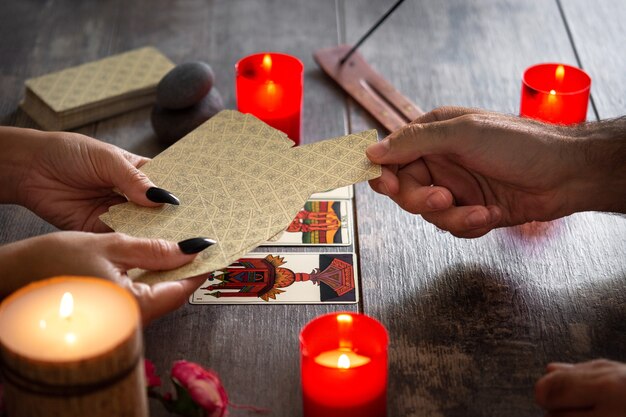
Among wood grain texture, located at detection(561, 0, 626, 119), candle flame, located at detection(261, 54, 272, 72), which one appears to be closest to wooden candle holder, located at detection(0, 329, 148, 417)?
candle flame, located at detection(261, 54, 272, 72)

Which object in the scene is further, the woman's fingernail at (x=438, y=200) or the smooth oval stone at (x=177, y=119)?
the smooth oval stone at (x=177, y=119)

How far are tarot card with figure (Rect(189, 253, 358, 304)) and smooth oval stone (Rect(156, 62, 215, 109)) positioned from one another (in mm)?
429

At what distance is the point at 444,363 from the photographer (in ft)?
3.98

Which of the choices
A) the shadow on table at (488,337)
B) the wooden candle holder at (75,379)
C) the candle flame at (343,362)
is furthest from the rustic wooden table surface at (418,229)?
the wooden candle holder at (75,379)

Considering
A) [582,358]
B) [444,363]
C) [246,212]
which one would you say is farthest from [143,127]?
[582,358]

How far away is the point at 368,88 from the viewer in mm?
1952

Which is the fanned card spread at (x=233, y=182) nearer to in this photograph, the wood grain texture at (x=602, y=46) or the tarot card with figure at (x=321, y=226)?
the tarot card with figure at (x=321, y=226)

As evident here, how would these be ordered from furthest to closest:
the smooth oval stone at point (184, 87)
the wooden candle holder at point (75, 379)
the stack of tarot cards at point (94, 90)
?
the stack of tarot cards at point (94, 90)
the smooth oval stone at point (184, 87)
the wooden candle holder at point (75, 379)

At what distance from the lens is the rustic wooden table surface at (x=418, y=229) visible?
1.21 meters

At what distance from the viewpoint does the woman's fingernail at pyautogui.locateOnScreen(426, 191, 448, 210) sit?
1.43 m

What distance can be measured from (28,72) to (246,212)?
3.10 feet

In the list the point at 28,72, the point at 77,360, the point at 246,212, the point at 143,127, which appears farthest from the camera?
the point at 28,72

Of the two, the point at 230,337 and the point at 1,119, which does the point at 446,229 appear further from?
the point at 1,119

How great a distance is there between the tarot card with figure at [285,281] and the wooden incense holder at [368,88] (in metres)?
0.47
